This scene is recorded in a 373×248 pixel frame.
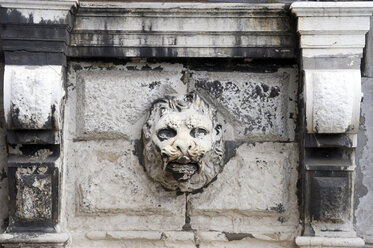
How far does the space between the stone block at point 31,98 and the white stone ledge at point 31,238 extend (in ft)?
1.49

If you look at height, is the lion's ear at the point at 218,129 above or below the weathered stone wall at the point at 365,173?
above

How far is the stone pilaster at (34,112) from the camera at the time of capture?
2535 millimetres

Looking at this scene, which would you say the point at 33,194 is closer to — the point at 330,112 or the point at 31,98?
the point at 31,98

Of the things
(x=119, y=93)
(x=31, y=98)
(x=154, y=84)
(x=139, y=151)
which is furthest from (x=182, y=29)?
(x=31, y=98)

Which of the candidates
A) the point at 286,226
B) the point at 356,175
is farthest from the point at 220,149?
the point at 356,175

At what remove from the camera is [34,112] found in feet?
8.30

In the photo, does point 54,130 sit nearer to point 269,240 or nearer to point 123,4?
point 123,4

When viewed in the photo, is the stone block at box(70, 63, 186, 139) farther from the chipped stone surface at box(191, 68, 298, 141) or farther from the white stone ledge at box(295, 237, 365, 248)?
the white stone ledge at box(295, 237, 365, 248)

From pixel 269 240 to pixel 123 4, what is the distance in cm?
123

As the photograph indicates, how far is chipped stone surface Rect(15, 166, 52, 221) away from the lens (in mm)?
2590

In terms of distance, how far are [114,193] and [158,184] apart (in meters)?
0.20

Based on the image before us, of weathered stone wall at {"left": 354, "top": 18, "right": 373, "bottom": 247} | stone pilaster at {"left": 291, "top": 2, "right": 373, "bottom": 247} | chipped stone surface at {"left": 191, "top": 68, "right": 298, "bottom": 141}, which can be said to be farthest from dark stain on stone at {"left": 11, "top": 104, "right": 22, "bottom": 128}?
weathered stone wall at {"left": 354, "top": 18, "right": 373, "bottom": 247}

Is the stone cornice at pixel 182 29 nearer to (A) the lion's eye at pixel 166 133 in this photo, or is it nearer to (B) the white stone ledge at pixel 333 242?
(A) the lion's eye at pixel 166 133

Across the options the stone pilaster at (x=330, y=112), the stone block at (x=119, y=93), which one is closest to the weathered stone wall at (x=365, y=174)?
the stone pilaster at (x=330, y=112)
